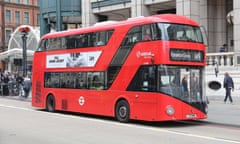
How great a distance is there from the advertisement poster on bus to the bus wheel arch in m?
1.49

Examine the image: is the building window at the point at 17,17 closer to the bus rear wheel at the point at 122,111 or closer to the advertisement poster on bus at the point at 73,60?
the advertisement poster on bus at the point at 73,60

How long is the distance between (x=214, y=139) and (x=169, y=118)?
304 cm

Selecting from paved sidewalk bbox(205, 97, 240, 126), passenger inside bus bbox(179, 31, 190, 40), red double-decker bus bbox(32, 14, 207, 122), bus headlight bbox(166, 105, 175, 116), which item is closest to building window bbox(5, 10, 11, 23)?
paved sidewalk bbox(205, 97, 240, 126)

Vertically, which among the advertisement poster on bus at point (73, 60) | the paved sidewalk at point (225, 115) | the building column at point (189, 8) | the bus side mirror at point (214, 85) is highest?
the building column at point (189, 8)

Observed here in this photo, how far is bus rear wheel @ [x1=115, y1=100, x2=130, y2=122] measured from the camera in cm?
1698

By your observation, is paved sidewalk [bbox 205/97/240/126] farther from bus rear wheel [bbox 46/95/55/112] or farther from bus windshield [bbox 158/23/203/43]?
bus rear wheel [bbox 46/95/55/112]

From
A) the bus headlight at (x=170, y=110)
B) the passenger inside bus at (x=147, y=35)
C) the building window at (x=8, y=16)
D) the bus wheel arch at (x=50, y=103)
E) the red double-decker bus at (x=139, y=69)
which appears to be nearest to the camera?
the bus headlight at (x=170, y=110)

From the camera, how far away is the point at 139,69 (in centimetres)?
1631

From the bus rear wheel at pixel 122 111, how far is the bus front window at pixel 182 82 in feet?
6.57

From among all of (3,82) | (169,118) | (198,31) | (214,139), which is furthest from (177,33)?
(3,82)

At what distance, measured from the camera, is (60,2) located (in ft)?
133

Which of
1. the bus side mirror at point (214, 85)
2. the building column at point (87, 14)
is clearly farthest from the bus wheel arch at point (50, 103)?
the building column at point (87, 14)

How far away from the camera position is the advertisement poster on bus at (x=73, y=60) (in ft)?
61.9

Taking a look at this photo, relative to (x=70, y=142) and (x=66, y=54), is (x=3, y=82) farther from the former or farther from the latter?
(x=70, y=142)
